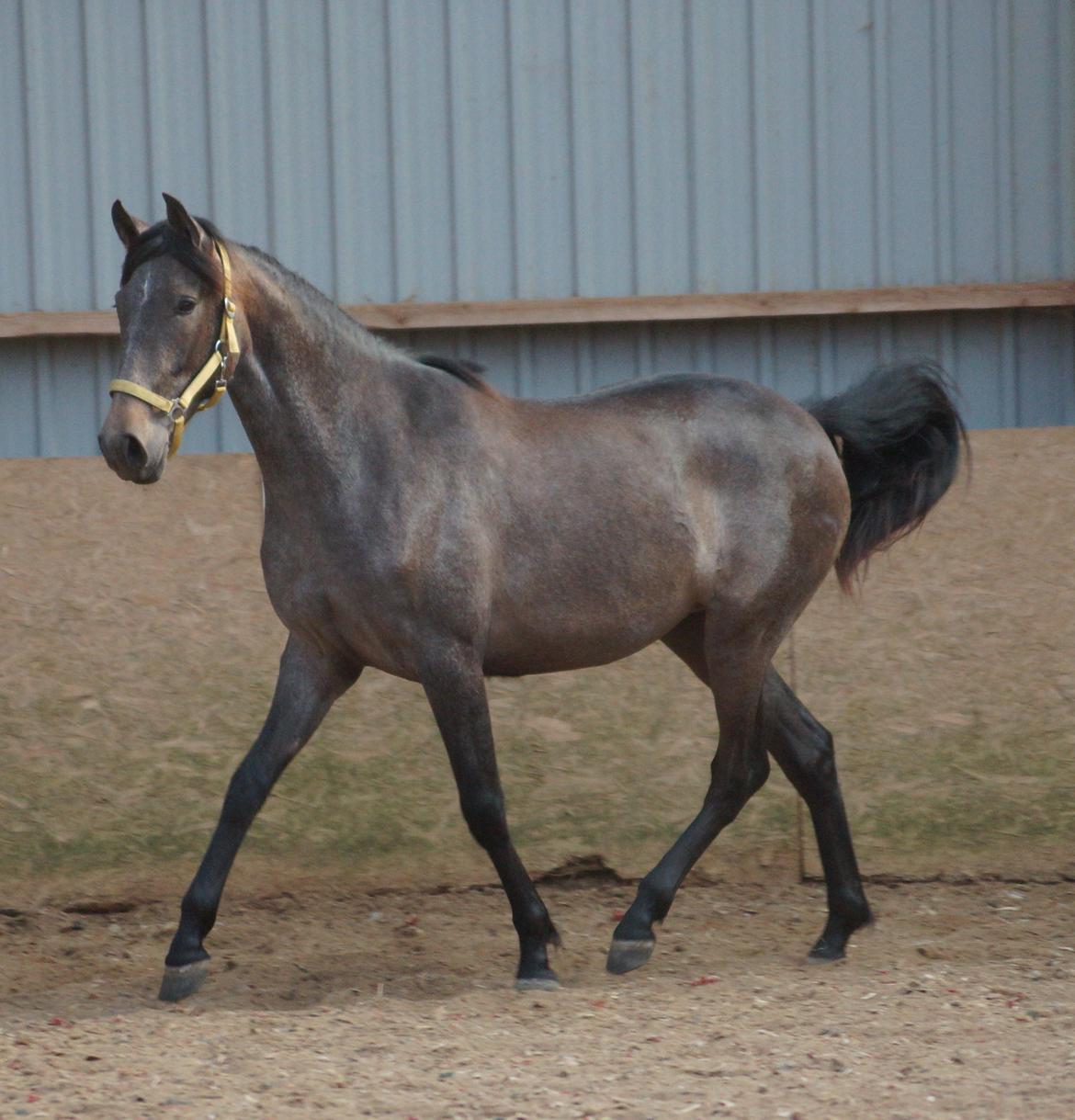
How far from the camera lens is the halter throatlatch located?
3.67 m

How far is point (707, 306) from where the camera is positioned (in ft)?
21.5

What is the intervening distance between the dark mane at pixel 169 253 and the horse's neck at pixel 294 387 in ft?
0.57

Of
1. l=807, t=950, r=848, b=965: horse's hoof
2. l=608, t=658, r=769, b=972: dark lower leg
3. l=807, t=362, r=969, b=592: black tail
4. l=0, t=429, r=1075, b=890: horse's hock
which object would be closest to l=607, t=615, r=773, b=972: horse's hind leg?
l=608, t=658, r=769, b=972: dark lower leg

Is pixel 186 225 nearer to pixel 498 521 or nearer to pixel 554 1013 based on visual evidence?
pixel 498 521

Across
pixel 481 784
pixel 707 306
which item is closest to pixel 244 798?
pixel 481 784

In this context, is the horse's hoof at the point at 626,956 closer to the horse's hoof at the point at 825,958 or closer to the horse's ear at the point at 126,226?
the horse's hoof at the point at 825,958

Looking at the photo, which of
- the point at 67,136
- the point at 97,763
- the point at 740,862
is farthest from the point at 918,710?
the point at 67,136

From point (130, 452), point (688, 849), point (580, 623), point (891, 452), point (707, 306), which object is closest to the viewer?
point (130, 452)

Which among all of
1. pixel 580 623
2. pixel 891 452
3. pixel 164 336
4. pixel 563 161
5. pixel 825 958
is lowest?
pixel 825 958

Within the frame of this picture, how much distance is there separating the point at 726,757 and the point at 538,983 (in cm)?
84

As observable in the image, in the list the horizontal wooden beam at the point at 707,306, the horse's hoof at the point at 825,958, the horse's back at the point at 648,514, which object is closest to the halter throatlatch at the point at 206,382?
the horse's back at the point at 648,514

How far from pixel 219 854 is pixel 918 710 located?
2.41 m

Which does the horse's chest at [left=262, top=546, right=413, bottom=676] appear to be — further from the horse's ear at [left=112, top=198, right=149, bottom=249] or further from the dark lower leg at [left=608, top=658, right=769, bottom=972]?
the dark lower leg at [left=608, top=658, right=769, bottom=972]

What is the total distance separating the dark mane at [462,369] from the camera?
14.4 feet
